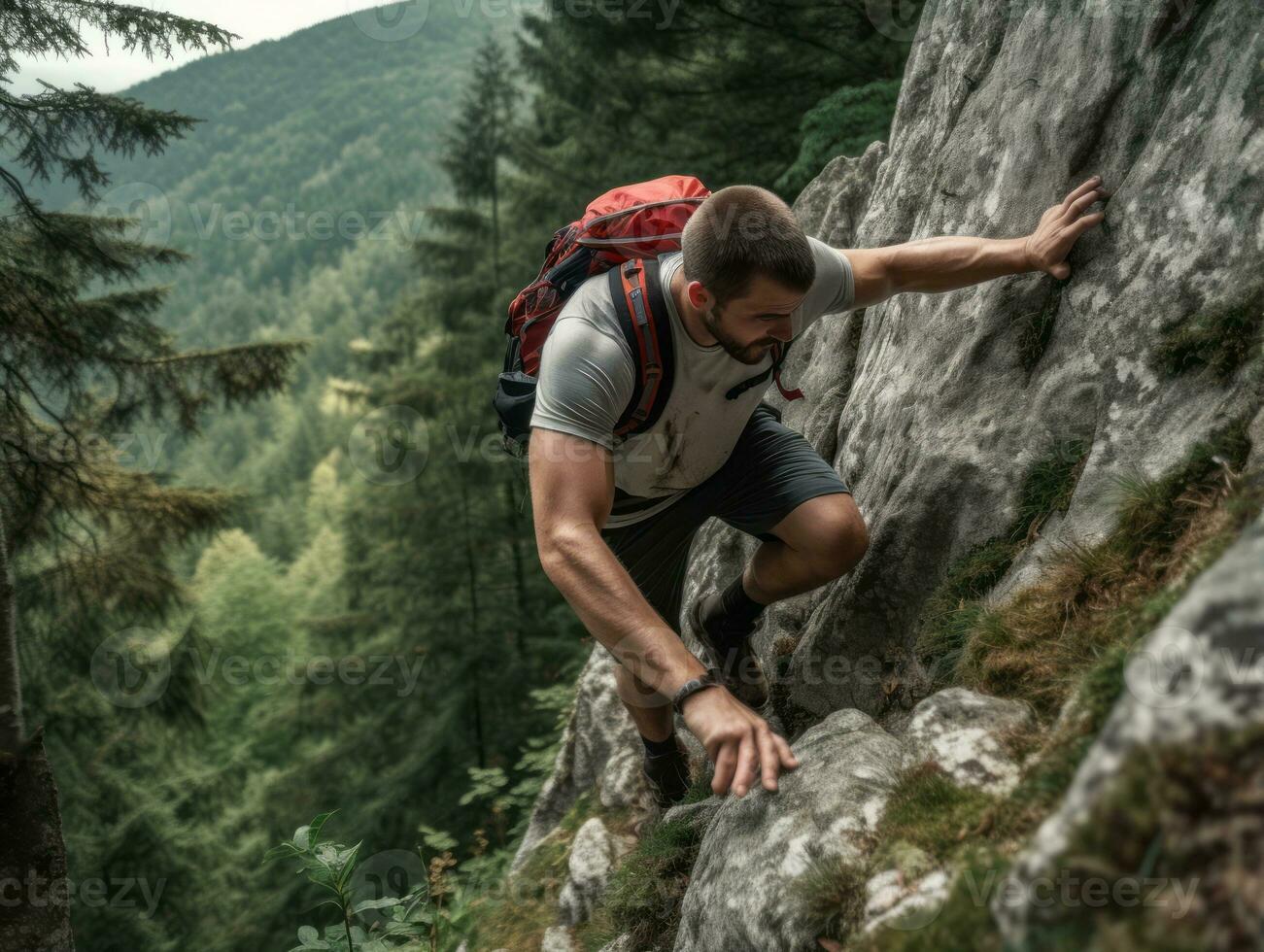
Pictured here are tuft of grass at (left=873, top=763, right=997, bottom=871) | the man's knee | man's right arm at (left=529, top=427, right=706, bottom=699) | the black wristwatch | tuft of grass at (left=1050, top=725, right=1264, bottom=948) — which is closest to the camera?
tuft of grass at (left=1050, top=725, right=1264, bottom=948)

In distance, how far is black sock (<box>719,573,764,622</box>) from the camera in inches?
180

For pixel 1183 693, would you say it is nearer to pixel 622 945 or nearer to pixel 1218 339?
pixel 1218 339

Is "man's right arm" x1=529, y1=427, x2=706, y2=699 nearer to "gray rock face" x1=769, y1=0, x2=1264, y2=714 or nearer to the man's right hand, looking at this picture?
the man's right hand

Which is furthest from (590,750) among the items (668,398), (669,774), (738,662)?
(668,398)

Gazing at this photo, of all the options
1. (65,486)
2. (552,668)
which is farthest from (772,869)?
(552,668)

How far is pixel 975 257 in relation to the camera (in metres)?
3.93

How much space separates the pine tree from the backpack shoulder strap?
4.28 m

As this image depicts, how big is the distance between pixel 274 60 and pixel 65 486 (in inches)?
8430

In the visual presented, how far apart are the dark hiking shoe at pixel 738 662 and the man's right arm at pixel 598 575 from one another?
160 centimetres

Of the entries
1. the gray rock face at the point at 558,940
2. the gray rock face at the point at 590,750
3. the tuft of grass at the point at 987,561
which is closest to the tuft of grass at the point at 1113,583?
the tuft of grass at the point at 987,561

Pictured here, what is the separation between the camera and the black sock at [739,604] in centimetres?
458

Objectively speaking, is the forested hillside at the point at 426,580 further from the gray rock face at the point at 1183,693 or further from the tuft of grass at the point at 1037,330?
the tuft of grass at the point at 1037,330

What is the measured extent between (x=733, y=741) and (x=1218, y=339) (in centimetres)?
235

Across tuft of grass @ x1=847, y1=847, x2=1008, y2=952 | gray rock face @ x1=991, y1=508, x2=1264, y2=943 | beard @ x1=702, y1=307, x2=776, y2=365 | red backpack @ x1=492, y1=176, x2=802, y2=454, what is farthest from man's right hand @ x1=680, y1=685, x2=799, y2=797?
beard @ x1=702, y1=307, x2=776, y2=365
